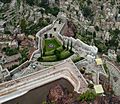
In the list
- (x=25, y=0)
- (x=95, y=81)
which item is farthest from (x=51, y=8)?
(x=95, y=81)

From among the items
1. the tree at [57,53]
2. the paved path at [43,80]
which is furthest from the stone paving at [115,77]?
the tree at [57,53]

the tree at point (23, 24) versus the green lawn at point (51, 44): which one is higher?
the tree at point (23, 24)

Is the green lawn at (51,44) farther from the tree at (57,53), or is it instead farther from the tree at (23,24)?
the tree at (23,24)

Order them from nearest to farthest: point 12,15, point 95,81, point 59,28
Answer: point 95,81 < point 59,28 < point 12,15

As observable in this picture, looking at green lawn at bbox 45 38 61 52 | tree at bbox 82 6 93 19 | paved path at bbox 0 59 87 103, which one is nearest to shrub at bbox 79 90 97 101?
paved path at bbox 0 59 87 103

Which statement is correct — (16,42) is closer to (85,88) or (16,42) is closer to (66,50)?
(66,50)

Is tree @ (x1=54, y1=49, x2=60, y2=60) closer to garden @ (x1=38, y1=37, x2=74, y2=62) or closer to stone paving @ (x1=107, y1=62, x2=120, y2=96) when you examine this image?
garden @ (x1=38, y1=37, x2=74, y2=62)

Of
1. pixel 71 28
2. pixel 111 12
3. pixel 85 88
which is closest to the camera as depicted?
pixel 85 88
